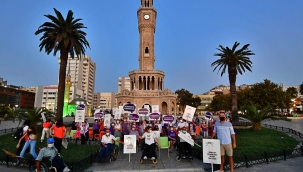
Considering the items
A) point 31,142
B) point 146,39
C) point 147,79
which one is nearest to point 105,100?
point 147,79

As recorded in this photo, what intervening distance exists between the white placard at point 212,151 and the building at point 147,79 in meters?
47.6

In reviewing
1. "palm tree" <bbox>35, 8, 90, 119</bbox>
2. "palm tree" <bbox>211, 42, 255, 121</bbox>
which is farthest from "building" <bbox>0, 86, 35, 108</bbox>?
"palm tree" <bbox>211, 42, 255, 121</bbox>

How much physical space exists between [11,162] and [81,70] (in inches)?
4851

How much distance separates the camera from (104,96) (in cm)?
16062

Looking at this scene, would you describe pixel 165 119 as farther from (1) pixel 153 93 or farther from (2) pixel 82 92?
(2) pixel 82 92

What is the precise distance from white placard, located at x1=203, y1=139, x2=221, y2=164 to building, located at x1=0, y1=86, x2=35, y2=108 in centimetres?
9400

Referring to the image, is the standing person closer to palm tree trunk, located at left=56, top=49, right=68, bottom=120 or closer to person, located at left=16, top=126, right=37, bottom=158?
person, located at left=16, top=126, right=37, bottom=158

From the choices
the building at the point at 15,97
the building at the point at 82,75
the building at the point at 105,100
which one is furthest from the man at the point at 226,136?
the building at the point at 105,100

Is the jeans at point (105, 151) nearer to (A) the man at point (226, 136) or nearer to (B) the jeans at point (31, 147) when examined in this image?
(B) the jeans at point (31, 147)

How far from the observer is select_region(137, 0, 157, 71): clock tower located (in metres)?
59.4

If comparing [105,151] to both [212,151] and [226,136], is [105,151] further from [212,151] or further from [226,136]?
[226,136]

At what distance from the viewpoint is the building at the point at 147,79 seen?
55438 mm

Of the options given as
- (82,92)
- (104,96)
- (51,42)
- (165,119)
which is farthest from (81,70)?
(165,119)

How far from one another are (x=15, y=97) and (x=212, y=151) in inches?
4286
